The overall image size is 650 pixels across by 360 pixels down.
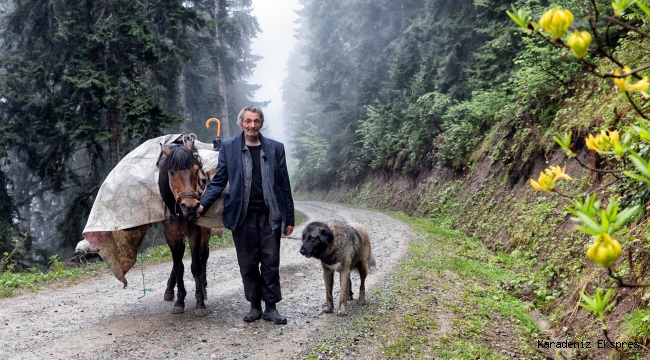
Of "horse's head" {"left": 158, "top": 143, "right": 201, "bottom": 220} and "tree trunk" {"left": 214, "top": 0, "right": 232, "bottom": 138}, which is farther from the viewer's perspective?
"tree trunk" {"left": 214, "top": 0, "right": 232, "bottom": 138}

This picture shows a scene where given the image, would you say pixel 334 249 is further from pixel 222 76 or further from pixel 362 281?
pixel 222 76

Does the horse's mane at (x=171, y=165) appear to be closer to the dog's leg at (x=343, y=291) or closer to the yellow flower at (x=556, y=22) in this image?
the dog's leg at (x=343, y=291)

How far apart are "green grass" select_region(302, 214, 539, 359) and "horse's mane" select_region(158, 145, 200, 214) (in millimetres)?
2804

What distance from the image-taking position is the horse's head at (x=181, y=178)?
18.4 feet

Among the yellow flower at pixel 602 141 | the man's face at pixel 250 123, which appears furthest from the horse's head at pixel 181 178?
the yellow flower at pixel 602 141

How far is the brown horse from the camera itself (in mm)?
5675

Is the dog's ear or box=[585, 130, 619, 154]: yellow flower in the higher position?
box=[585, 130, 619, 154]: yellow flower

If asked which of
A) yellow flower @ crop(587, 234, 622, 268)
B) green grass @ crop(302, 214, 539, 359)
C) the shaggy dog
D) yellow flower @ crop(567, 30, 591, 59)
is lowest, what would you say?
green grass @ crop(302, 214, 539, 359)

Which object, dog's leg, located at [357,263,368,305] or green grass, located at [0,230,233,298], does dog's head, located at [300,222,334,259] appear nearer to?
dog's leg, located at [357,263,368,305]

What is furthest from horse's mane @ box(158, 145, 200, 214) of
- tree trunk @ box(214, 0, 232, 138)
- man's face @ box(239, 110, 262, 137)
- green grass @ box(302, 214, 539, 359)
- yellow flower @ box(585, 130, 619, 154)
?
tree trunk @ box(214, 0, 232, 138)

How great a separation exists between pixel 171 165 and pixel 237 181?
0.89 m

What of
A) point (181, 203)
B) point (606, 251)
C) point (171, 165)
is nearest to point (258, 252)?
point (181, 203)

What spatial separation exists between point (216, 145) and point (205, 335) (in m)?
3.06

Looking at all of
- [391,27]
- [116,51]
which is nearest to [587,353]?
[116,51]
